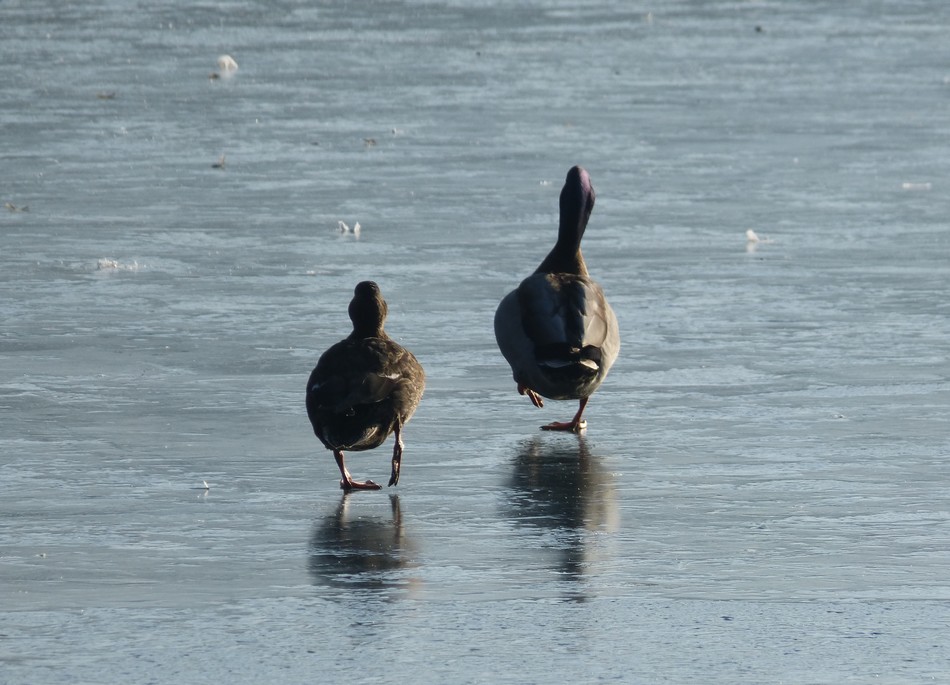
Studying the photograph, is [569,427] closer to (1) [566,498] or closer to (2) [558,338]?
(2) [558,338]

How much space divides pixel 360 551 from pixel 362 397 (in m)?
0.98

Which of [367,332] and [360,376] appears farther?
[367,332]

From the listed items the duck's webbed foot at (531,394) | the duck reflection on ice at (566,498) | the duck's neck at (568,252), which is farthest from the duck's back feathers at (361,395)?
the duck's neck at (568,252)

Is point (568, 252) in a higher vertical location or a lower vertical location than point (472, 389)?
higher

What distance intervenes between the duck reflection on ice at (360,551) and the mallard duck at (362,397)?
11.2 inches

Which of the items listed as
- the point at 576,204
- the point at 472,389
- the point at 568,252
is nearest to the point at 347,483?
the point at 472,389

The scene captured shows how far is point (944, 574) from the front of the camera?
265 inches

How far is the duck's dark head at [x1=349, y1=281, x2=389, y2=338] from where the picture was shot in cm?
863

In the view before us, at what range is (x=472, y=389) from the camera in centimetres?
970

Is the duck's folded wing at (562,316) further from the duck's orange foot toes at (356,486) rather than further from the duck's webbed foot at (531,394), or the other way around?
the duck's orange foot toes at (356,486)

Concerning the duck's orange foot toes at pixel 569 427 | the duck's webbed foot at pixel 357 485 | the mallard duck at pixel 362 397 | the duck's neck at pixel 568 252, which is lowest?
the duck's webbed foot at pixel 357 485

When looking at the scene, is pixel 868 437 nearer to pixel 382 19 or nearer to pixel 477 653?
pixel 477 653

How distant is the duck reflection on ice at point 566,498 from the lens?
7.09 meters

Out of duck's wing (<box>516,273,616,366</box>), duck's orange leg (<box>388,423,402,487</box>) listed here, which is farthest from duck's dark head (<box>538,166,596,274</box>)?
duck's orange leg (<box>388,423,402,487</box>)
